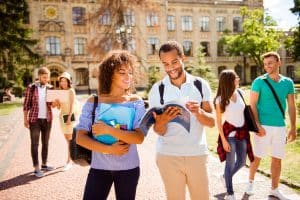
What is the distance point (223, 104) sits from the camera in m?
4.93

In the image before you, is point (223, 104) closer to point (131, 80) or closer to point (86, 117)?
point (131, 80)

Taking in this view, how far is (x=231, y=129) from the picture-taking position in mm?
4945

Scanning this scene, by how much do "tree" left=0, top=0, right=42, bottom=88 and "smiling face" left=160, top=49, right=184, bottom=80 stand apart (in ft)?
93.9

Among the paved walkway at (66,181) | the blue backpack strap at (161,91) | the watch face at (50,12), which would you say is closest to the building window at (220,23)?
Answer: the watch face at (50,12)

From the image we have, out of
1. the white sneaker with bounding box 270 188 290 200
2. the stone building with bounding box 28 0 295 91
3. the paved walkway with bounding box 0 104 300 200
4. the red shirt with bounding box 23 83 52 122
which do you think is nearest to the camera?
the white sneaker with bounding box 270 188 290 200

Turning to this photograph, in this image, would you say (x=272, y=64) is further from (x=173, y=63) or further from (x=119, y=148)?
(x=119, y=148)

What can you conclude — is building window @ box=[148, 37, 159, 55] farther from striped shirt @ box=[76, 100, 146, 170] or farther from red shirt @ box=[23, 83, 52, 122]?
striped shirt @ box=[76, 100, 146, 170]

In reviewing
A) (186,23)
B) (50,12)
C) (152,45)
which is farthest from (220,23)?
(50,12)

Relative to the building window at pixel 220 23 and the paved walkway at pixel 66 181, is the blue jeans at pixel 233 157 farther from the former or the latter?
the building window at pixel 220 23

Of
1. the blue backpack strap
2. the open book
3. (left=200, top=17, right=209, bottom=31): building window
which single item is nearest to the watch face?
(left=200, top=17, right=209, bottom=31): building window

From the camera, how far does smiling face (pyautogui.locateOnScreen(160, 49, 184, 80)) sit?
3.21 meters

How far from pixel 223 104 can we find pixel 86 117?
8.23ft

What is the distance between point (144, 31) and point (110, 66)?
140 ft

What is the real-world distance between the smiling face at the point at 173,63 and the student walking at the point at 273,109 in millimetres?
2132
